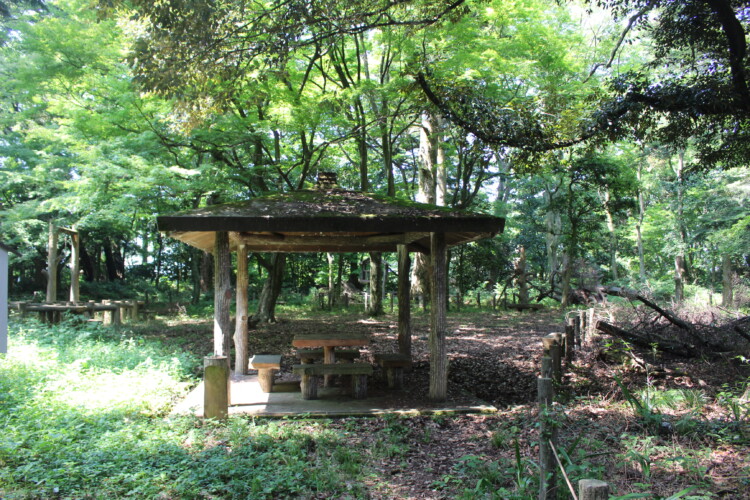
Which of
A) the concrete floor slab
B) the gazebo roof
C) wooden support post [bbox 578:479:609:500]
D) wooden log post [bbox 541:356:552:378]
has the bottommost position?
the concrete floor slab

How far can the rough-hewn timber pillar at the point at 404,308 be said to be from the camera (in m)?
9.45

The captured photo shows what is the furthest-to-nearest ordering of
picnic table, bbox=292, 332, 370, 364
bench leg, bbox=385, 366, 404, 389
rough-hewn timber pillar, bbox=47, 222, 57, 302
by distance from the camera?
rough-hewn timber pillar, bbox=47, 222, 57, 302, bench leg, bbox=385, 366, 404, 389, picnic table, bbox=292, 332, 370, 364

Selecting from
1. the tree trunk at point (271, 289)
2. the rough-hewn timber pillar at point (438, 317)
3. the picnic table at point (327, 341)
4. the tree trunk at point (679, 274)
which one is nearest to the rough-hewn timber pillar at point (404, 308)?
the picnic table at point (327, 341)

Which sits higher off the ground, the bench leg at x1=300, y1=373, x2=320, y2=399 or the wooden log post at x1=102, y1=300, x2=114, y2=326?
the wooden log post at x1=102, y1=300, x2=114, y2=326

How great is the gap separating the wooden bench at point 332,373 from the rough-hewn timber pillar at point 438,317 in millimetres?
936

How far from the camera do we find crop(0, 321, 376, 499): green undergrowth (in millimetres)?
4152

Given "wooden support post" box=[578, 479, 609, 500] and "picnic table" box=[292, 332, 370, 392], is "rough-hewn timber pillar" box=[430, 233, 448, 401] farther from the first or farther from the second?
"wooden support post" box=[578, 479, 609, 500]

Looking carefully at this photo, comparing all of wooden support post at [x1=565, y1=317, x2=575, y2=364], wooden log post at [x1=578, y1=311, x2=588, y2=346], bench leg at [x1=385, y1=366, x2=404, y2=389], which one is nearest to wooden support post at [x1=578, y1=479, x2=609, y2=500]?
bench leg at [x1=385, y1=366, x2=404, y2=389]

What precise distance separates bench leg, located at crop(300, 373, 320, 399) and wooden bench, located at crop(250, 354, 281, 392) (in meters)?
0.46

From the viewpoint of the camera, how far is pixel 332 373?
24.0 ft

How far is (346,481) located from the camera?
4.52 m

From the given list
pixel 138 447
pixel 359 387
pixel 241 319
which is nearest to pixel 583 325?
pixel 359 387

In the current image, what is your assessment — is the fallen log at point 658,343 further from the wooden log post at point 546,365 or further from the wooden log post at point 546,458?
the wooden log post at point 546,458

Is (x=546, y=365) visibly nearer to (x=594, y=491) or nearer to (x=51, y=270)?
(x=594, y=491)
